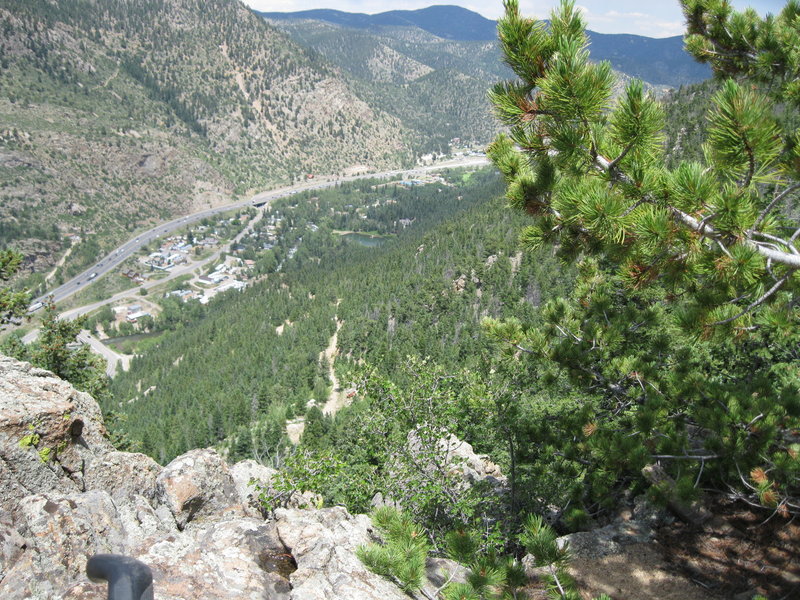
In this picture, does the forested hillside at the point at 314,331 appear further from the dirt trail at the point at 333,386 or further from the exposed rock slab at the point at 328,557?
the exposed rock slab at the point at 328,557

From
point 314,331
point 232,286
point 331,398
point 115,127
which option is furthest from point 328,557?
point 115,127

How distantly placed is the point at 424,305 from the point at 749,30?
227ft

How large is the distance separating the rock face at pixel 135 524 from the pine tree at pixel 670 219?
4197 mm

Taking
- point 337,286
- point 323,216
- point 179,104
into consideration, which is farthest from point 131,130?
point 337,286

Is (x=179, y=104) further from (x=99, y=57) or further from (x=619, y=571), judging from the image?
(x=619, y=571)

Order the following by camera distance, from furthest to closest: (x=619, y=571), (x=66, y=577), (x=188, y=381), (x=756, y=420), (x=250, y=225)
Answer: (x=250, y=225), (x=188, y=381), (x=619, y=571), (x=756, y=420), (x=66, y=577)

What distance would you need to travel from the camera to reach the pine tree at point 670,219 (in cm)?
411

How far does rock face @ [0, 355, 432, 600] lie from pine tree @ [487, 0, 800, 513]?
420cm

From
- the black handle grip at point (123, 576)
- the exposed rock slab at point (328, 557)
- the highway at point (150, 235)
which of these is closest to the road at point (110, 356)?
the highway at point (150, 235)

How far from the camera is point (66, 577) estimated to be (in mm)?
5508

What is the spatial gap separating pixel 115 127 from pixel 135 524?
581ft

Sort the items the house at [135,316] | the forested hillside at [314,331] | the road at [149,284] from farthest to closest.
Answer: the house at [135,316]
the road at [149,284]
the forested hillside at [314,331]

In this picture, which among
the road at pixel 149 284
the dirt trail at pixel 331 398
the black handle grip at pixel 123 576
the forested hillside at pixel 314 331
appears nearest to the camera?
the black handle grip at pixel 123 576

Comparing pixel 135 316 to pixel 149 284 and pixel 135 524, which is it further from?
pixel 135 524
